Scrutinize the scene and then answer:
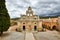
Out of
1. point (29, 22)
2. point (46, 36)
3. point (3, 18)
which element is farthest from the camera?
point (29, 22)

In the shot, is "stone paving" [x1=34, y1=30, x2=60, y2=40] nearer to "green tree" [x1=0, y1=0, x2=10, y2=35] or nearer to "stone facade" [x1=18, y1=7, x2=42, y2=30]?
"green tree" [x1=0, y1=0, x2=10, y2=35]

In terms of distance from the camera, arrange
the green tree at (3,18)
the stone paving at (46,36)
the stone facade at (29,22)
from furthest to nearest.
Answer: the stone facade at (29,22)
the green tree at (3,18)
the stone paving at (46,36)

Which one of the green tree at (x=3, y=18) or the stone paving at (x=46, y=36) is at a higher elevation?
the green tree at (x=3, y=18)

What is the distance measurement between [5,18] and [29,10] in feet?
44.2

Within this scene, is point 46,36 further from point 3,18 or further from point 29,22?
point 29,22

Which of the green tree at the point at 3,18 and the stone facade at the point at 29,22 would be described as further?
the stone facade at the point at 29,22

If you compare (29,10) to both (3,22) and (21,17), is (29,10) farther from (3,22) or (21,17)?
(3,22)

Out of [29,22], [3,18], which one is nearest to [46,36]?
[3,18]

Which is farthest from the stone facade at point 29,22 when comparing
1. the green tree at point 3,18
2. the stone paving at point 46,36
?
the green tree at point 3,18

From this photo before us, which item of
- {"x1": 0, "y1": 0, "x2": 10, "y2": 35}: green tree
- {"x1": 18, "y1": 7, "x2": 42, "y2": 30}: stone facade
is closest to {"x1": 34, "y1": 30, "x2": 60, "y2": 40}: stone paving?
{"x1": 0, "y1": 0, "x2": 10, "y2": 35}: green tree

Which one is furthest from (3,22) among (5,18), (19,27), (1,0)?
(19,27)

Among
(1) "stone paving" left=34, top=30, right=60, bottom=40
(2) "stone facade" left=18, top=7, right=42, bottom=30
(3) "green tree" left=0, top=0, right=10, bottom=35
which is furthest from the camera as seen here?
(2) "stone facade" left=18, top=7, right=42, bottom=30

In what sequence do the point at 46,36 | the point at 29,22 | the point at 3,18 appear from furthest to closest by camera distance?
1. the point at 29,22
2. the point at 3,18
3. the point at 46,36

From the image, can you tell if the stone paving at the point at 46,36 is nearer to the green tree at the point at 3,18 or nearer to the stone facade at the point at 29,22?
the green tree at the point at 3,18
